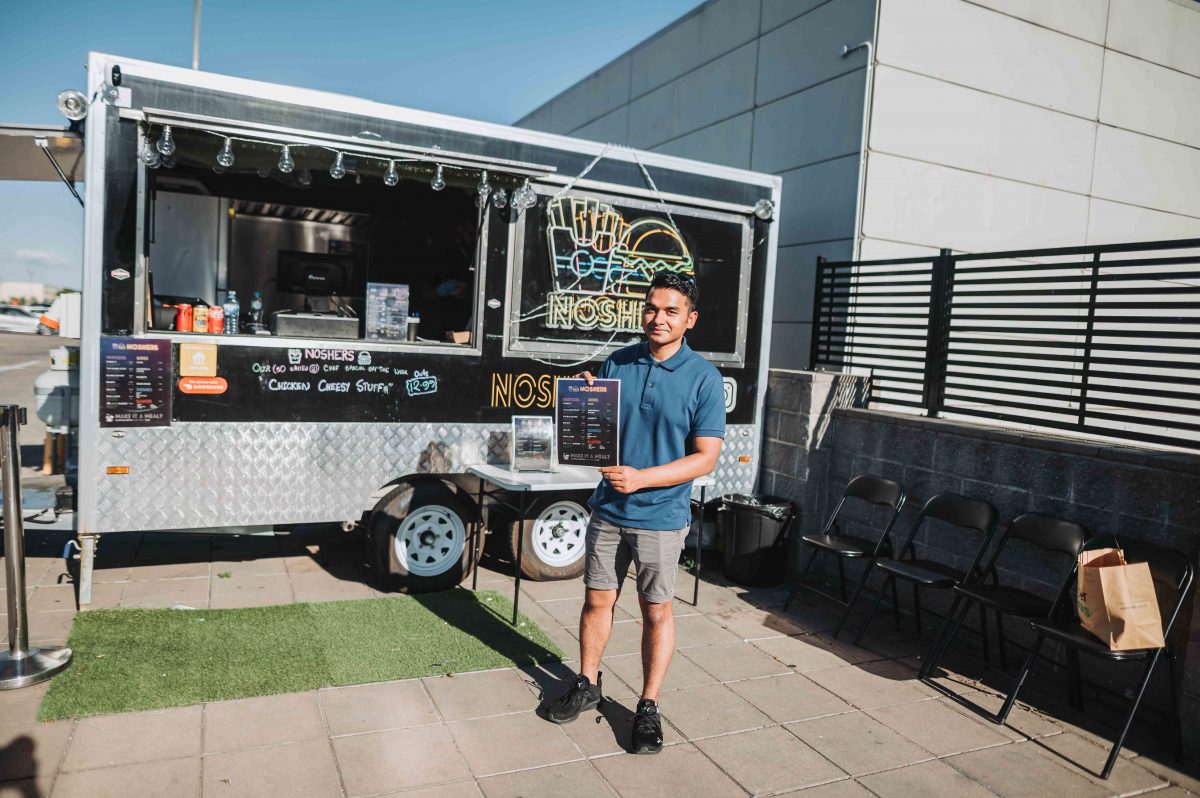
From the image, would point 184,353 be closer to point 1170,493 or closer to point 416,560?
point 416,560

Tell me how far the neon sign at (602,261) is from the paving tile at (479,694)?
248cm

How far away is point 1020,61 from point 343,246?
22.3ft

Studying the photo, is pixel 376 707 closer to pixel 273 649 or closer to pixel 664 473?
pixel 273 649

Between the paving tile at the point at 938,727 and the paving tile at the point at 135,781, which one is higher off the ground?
the paving tile at the point at 135,781

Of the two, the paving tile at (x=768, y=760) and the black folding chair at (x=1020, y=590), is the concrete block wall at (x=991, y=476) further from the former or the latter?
the paving tile at (x=768, y=760)

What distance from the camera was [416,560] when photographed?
5.48m

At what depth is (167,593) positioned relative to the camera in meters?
5.21

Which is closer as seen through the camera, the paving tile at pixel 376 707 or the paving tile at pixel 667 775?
the paving tile at pixel 667 775

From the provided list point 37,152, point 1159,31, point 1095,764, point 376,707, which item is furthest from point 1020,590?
point 1159,31

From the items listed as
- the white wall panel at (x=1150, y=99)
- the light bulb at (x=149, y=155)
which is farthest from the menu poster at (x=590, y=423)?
the white wall panel at (x=1150, y=99)

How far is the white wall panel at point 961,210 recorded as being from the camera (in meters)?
7.35

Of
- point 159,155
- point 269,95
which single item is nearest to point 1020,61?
point 269,95

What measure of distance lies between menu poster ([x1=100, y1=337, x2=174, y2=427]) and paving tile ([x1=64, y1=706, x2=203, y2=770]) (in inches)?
70.7

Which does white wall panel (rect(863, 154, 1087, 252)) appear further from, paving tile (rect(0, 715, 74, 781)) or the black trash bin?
paving tile (rect(0, 715, 74, 781))
